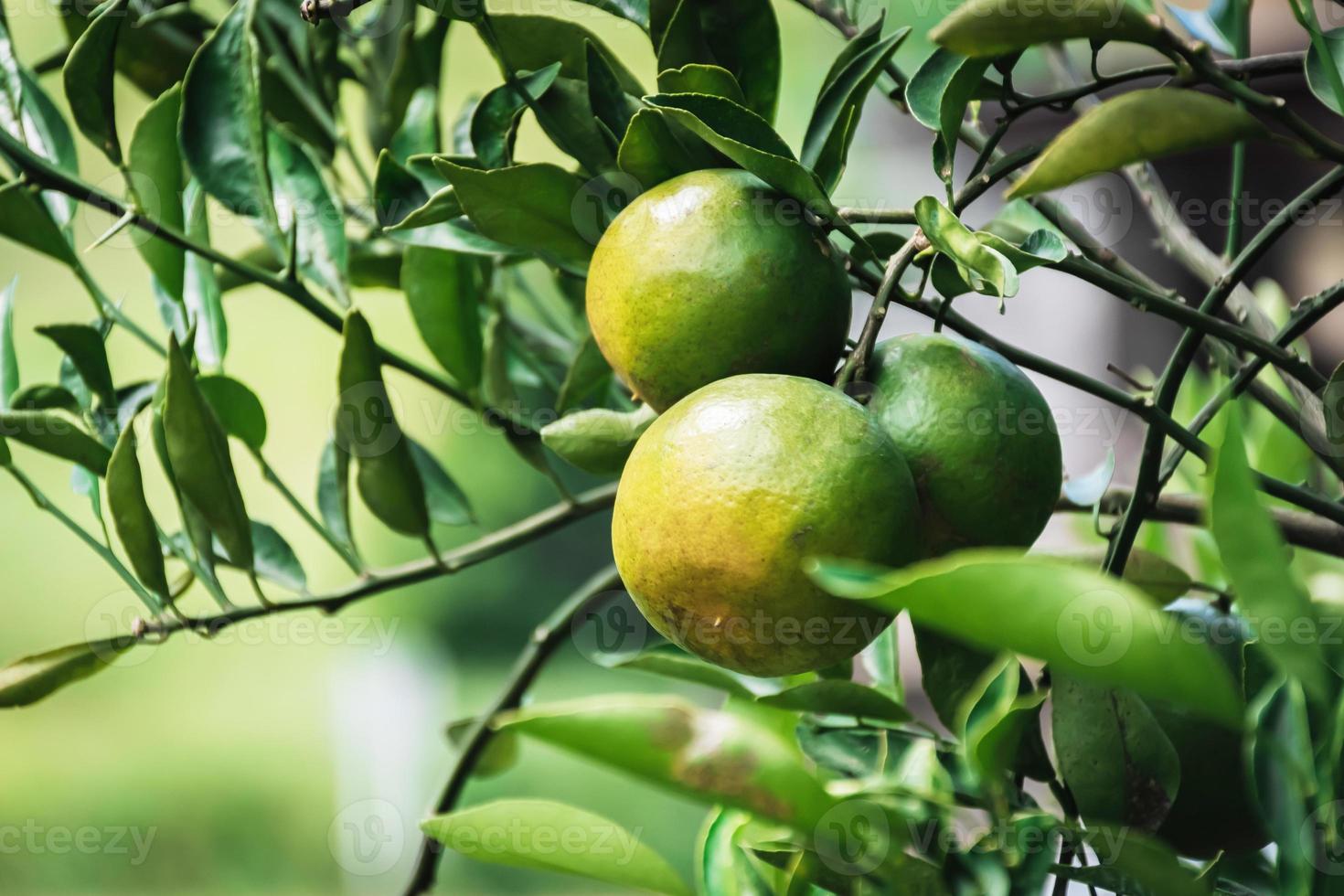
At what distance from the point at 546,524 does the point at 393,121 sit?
0.20 m

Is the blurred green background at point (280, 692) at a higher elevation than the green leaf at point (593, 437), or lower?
lower

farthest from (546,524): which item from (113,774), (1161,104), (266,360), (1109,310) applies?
(266,360)

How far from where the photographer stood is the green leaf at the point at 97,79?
0.39 m

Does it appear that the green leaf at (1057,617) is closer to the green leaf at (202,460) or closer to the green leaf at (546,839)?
the green leaf at (546,839)

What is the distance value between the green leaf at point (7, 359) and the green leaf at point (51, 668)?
96 mm

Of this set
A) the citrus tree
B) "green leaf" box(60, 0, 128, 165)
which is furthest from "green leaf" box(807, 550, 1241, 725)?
"green leaf" box(60, 0, 128, 165)

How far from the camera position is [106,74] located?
0.41m

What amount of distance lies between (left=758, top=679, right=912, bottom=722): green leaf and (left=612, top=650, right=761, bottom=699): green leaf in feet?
0.17

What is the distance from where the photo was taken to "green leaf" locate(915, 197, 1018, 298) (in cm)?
26

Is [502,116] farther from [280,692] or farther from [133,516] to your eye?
[280,692]

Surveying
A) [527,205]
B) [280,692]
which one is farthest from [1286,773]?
[280,692]

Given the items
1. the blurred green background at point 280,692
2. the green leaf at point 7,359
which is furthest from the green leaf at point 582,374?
the blurred green background at point 280,692

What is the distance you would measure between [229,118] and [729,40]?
18cm

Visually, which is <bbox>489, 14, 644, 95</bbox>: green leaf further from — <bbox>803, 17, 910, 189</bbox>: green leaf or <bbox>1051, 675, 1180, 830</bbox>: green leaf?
<bbox>1051, 675, 1180, 830</bbox>: green leaf
